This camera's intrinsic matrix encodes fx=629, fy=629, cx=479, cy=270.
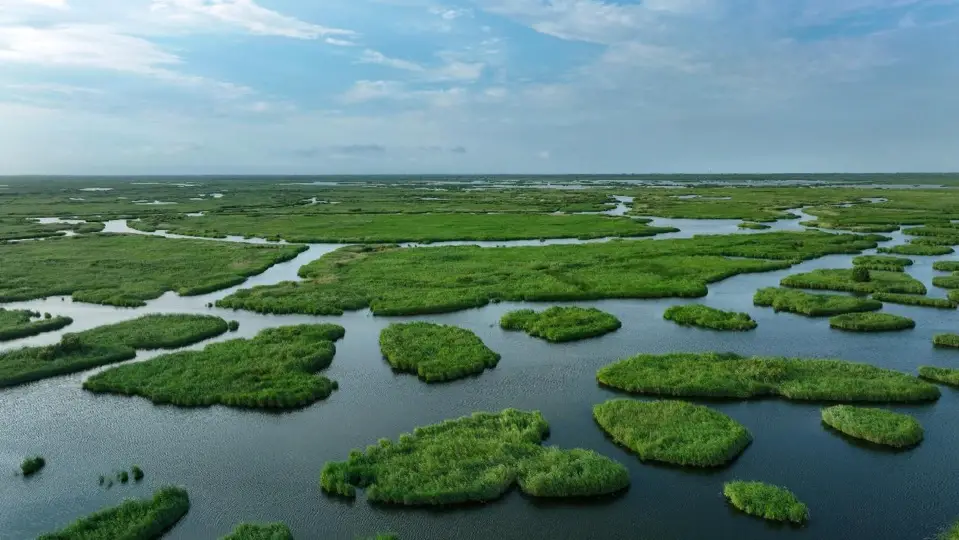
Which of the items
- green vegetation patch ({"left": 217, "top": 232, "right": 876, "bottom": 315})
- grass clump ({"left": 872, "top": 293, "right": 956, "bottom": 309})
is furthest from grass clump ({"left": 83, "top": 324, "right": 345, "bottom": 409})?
grass clump ({"left": 872, "top": 293, "right": 956, "bottom": 309})

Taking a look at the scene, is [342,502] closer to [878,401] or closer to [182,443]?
[182,443]

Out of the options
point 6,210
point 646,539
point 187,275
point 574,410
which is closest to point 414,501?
point 646,539

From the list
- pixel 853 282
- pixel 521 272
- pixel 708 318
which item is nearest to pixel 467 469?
pixel 708 318

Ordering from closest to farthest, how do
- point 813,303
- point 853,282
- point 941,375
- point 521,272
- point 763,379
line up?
1. point 763,379
2. point 941,375
3. point 813,303
4. point 853,282
5. point 521,272

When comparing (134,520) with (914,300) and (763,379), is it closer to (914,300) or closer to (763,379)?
(763,379)

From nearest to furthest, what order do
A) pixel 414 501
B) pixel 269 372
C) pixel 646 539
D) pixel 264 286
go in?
1. pixel 646 539
2. pixel 414 501
3. pixel 269 372
4. pixel 264 286

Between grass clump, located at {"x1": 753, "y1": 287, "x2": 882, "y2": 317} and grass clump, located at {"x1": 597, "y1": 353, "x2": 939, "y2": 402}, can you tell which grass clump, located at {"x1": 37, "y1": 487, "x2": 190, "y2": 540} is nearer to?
grass clump, located at {"x1": 597, "y1": 353, "x2": 939, "y2": 402}
